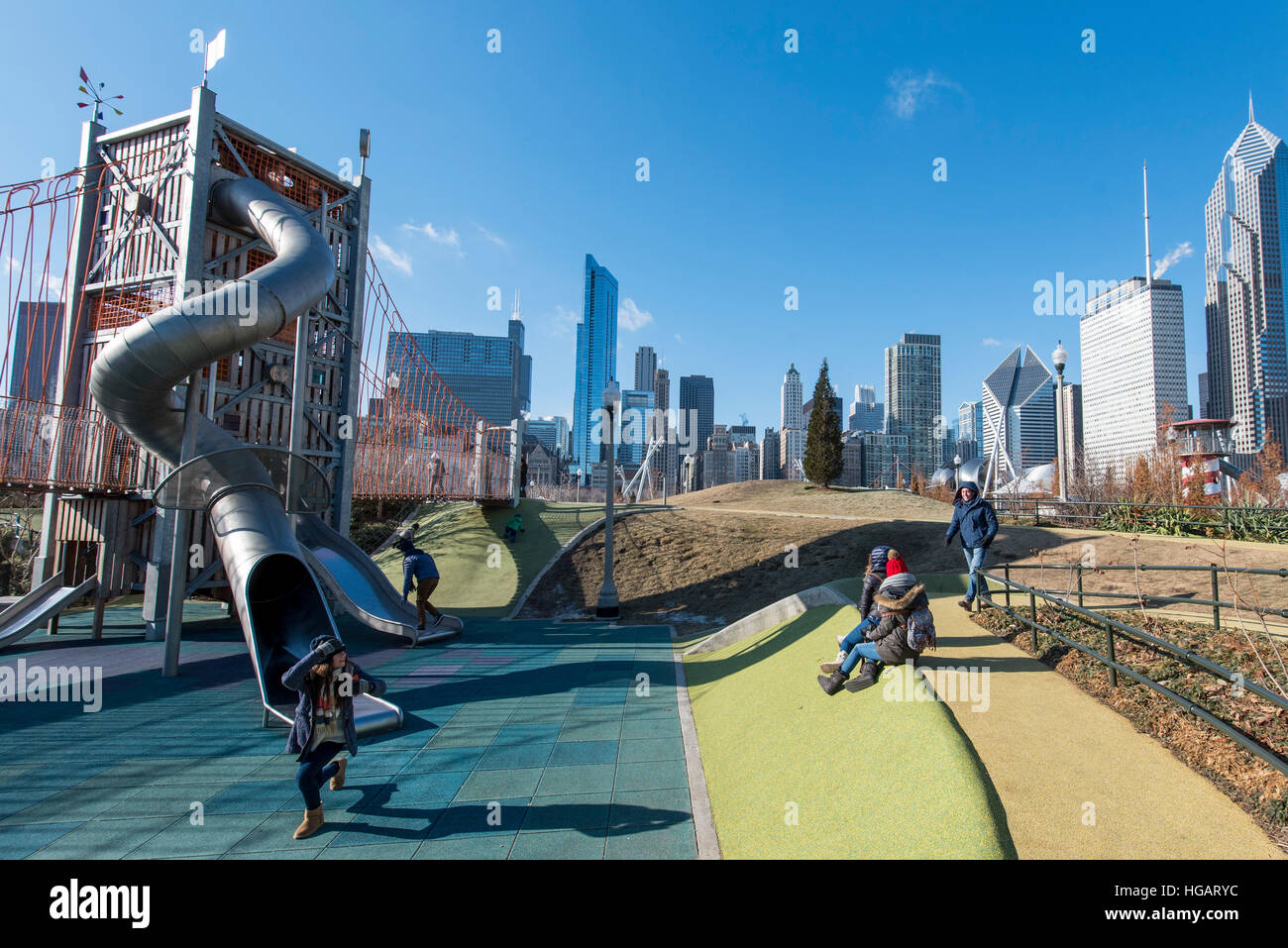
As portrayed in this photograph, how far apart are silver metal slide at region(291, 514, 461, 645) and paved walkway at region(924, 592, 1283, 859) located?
10.0m

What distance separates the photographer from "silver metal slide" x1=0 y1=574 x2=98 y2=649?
417 inches

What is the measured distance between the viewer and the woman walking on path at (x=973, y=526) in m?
8.81

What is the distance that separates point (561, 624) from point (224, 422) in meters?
9.15

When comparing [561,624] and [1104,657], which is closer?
[1104,657]

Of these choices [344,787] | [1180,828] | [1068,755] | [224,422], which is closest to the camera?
[1180,828]

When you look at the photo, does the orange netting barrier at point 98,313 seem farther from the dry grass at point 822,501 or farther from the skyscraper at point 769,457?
the skyscraper at point 769,457

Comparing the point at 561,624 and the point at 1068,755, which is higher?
the point at 1068,755

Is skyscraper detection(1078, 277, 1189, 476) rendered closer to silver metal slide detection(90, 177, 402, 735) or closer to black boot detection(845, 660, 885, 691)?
black boot detection(845, 660, 885, 691)

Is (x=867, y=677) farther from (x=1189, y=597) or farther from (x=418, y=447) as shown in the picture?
(x=418, y=447)

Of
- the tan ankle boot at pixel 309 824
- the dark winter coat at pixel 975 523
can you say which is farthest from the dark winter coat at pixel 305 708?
the dark winter coat at pixel 975 523

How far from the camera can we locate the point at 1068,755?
440 centimetres

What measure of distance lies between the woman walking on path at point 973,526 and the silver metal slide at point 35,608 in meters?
15.3
